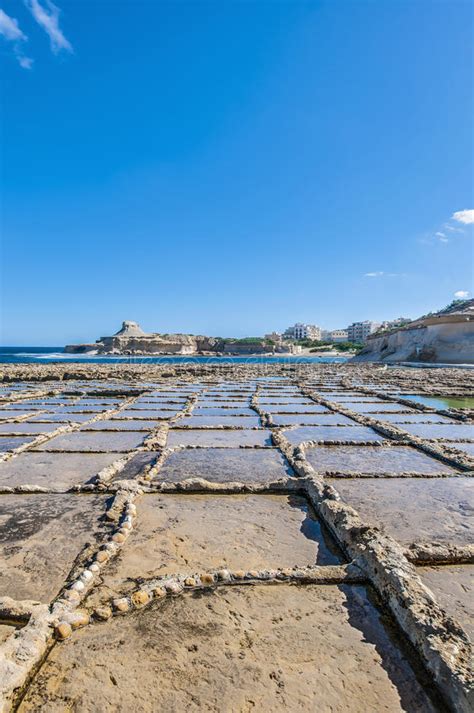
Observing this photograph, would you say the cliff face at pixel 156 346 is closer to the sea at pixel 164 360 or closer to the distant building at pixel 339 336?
the sea at pixel 164 360

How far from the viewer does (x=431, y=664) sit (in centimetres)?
113

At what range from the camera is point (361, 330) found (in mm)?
118438

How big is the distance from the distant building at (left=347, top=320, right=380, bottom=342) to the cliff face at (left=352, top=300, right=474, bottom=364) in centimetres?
8591

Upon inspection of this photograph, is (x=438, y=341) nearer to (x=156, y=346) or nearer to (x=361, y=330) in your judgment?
(x=156, y=346)

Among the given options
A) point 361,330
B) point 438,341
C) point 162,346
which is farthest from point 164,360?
point 361,330

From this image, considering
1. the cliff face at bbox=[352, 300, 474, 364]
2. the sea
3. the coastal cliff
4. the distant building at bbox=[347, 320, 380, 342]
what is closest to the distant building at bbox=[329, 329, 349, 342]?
the distant building at bbox=[347, 320, 380, 342]

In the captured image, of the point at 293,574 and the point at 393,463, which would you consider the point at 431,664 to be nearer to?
the point at 293,574

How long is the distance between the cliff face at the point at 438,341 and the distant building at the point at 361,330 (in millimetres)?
85912

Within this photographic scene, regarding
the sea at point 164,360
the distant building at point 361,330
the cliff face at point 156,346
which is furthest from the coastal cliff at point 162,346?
the distant building at point 361,330

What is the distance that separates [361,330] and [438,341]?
94294mm

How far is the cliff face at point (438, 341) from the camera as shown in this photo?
1031 inches

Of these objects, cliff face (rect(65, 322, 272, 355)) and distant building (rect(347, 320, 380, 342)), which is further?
distant building (rect(347, 320, 380, 342))

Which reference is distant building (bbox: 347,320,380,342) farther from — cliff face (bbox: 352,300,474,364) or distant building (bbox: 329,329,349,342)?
cliff face (bbox: 352,300,474,364)

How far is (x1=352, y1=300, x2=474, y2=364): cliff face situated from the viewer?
26.2 meters
